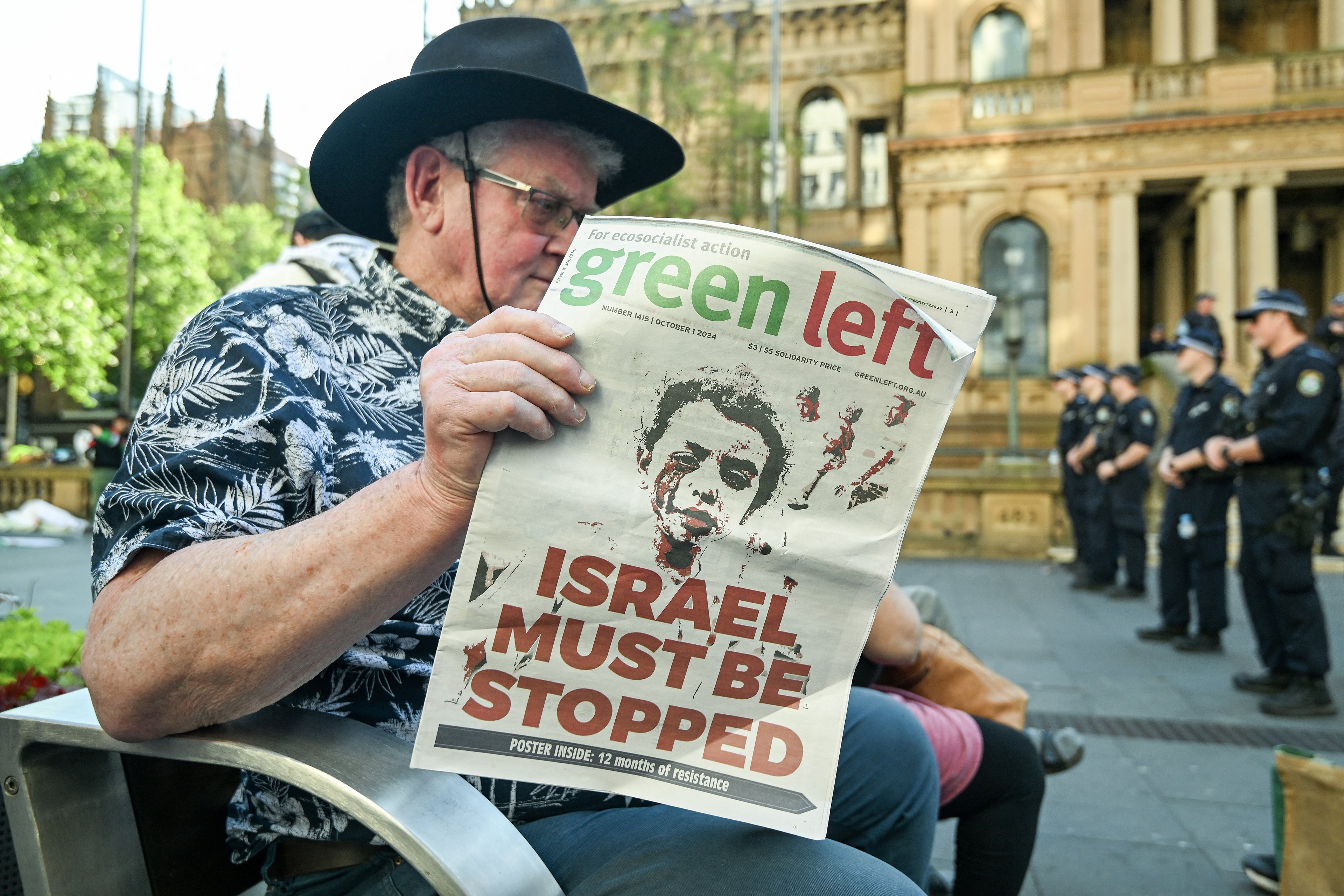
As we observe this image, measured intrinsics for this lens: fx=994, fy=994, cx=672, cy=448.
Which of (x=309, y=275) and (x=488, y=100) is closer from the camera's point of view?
(x=488, y=100)

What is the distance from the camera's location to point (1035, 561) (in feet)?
40.4

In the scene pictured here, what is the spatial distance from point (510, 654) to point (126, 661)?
430 millimetres

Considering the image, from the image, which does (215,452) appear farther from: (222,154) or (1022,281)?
(222,154)

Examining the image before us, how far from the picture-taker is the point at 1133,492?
9.16 meters

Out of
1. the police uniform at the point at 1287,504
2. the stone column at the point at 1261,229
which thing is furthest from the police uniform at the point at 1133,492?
the stone column at the point at 1261,229

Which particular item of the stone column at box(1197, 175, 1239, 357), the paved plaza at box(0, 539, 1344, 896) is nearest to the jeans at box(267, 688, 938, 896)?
the paved plaza at box(0, 539, 1344, 896)

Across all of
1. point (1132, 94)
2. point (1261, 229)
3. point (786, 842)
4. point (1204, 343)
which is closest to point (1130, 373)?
point (1204, 343)

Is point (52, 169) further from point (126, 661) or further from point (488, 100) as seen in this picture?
point (126, 661)

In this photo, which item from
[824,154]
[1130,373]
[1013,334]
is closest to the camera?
[1130,373]

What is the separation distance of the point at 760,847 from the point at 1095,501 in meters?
9.78

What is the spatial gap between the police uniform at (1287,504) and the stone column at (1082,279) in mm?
15890

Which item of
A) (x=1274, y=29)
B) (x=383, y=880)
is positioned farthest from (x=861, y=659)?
(x=1274, y=29)

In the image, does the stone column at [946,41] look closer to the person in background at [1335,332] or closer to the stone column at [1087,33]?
the stone column at [1087,33]

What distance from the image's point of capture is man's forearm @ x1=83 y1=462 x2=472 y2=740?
1.05m
